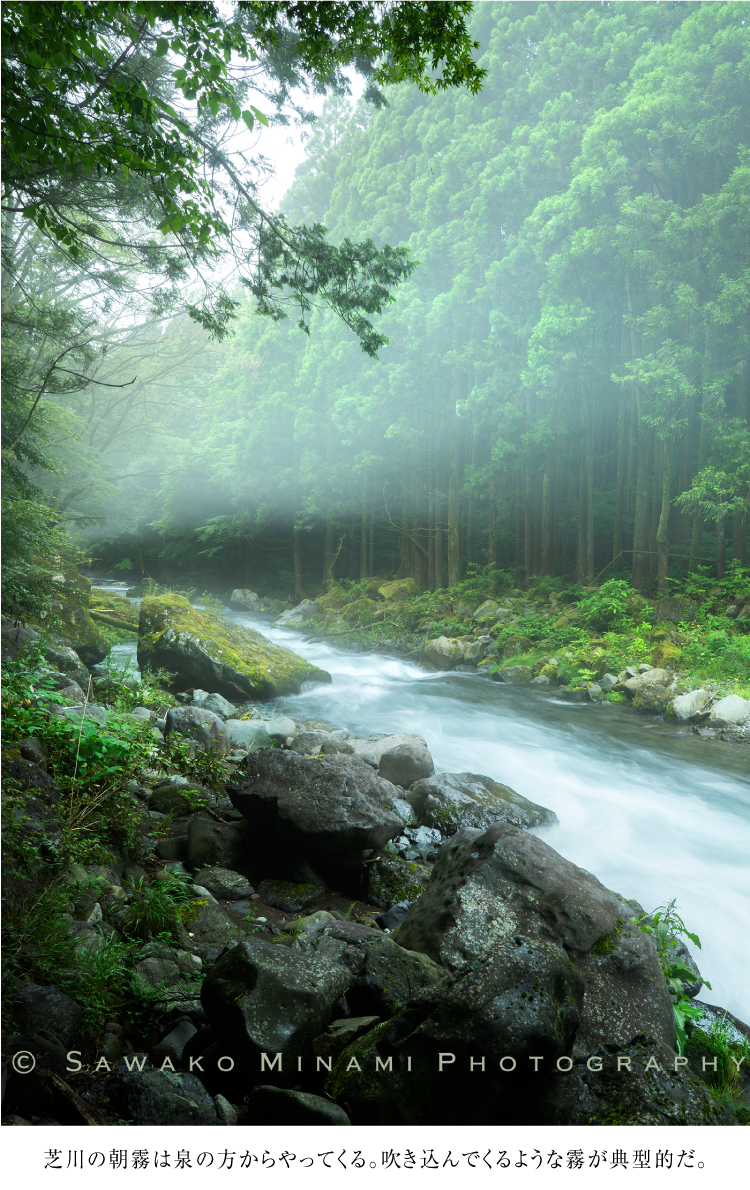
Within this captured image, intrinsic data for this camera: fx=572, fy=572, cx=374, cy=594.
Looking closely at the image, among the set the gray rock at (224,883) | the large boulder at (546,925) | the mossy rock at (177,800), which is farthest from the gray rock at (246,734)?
the large boulder at (546,925)

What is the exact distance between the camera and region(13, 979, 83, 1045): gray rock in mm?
2068

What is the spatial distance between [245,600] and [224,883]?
72.2 ft

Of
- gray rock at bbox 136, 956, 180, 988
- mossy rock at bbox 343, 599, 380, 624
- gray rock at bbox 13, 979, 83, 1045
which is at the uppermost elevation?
mossy rock at bbox 343, 599, 380, 624

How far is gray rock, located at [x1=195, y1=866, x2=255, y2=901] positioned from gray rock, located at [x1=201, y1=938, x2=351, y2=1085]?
1493 mm

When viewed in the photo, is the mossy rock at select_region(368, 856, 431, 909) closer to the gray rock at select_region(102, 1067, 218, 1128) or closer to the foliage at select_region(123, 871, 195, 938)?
the foliage at select_region(123, 871, 195, 938)

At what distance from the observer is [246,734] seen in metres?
6.95

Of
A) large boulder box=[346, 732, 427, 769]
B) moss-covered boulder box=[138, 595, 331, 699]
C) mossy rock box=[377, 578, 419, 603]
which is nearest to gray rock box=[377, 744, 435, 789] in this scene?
large boulder box=[346, 732, 427, 769]

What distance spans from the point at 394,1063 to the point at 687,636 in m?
11.6

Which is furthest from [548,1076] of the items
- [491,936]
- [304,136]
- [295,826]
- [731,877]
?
[304,136]

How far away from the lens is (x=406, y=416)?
20.2 meters

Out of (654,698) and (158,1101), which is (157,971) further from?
(654,698)

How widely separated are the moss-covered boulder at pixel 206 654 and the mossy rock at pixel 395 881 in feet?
16.7

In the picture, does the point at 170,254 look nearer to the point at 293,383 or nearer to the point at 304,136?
the point at 304,136

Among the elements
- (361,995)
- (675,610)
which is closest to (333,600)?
(675,610)
